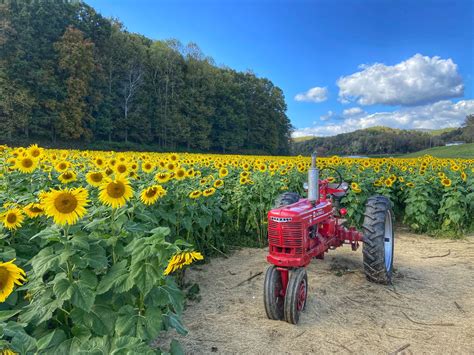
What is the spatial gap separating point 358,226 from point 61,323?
7172mm

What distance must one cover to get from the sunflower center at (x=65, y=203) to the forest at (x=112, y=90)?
3181 centimetres

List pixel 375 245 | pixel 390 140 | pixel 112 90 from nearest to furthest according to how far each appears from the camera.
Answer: pixel 375 245 → pixel 112 90 → pixel 390 140

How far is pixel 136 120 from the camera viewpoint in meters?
41.4

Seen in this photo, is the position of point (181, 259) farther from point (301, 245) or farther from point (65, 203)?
point (301, 245)

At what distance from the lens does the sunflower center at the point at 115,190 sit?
109 inches

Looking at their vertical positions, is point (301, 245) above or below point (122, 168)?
below

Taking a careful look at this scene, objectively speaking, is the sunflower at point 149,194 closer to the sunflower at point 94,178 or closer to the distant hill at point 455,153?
the sunflower at point 94,178

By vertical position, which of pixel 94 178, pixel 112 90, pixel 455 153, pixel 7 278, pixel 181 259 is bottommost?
pixel 455 153

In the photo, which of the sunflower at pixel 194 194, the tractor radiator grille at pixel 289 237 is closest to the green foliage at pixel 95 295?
the tractor radiator grille at pixel 289 237

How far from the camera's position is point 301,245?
4145 millimetres

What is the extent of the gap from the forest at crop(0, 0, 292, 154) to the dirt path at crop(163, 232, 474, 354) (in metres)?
30.6

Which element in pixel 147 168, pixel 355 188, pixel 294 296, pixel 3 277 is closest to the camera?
pixel 3 277

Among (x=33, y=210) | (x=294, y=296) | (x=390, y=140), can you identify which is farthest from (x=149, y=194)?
(x=390, y=140)

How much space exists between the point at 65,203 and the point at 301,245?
8.63 feet
